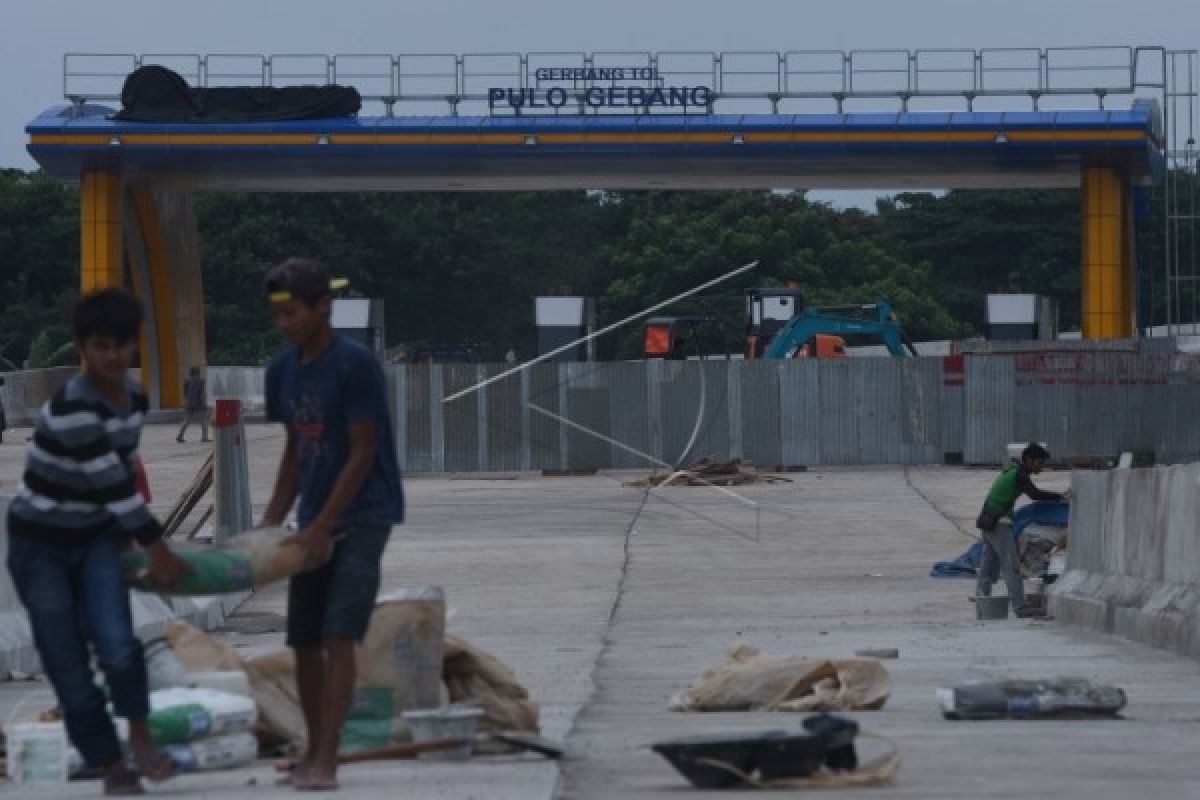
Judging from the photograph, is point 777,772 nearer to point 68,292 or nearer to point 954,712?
point 954,712

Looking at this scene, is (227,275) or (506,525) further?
(227,275)

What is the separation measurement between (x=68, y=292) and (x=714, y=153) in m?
44.7

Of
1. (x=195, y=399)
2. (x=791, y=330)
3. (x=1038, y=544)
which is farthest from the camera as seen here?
(x=195, y=399)

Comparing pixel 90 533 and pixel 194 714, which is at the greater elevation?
pixel 90 533

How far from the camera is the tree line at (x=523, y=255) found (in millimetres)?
100188

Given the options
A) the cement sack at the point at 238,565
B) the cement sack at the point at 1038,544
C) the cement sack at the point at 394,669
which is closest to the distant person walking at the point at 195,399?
the cement sack at the point at 1038,544

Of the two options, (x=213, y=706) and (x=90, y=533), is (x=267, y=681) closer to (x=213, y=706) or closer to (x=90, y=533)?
(x=213, y=706)

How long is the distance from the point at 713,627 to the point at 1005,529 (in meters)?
2.88

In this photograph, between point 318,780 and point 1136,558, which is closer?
point 318,780

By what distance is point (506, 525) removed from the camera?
35.2m

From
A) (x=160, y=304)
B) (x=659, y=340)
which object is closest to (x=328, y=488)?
(x=659, y=340)

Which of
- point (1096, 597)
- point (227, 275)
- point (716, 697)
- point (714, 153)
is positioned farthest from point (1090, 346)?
point (227, 275)

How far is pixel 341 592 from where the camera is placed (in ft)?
30.2

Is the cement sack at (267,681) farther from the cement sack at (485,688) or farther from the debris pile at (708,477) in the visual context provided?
the debris pile at (708,477)
